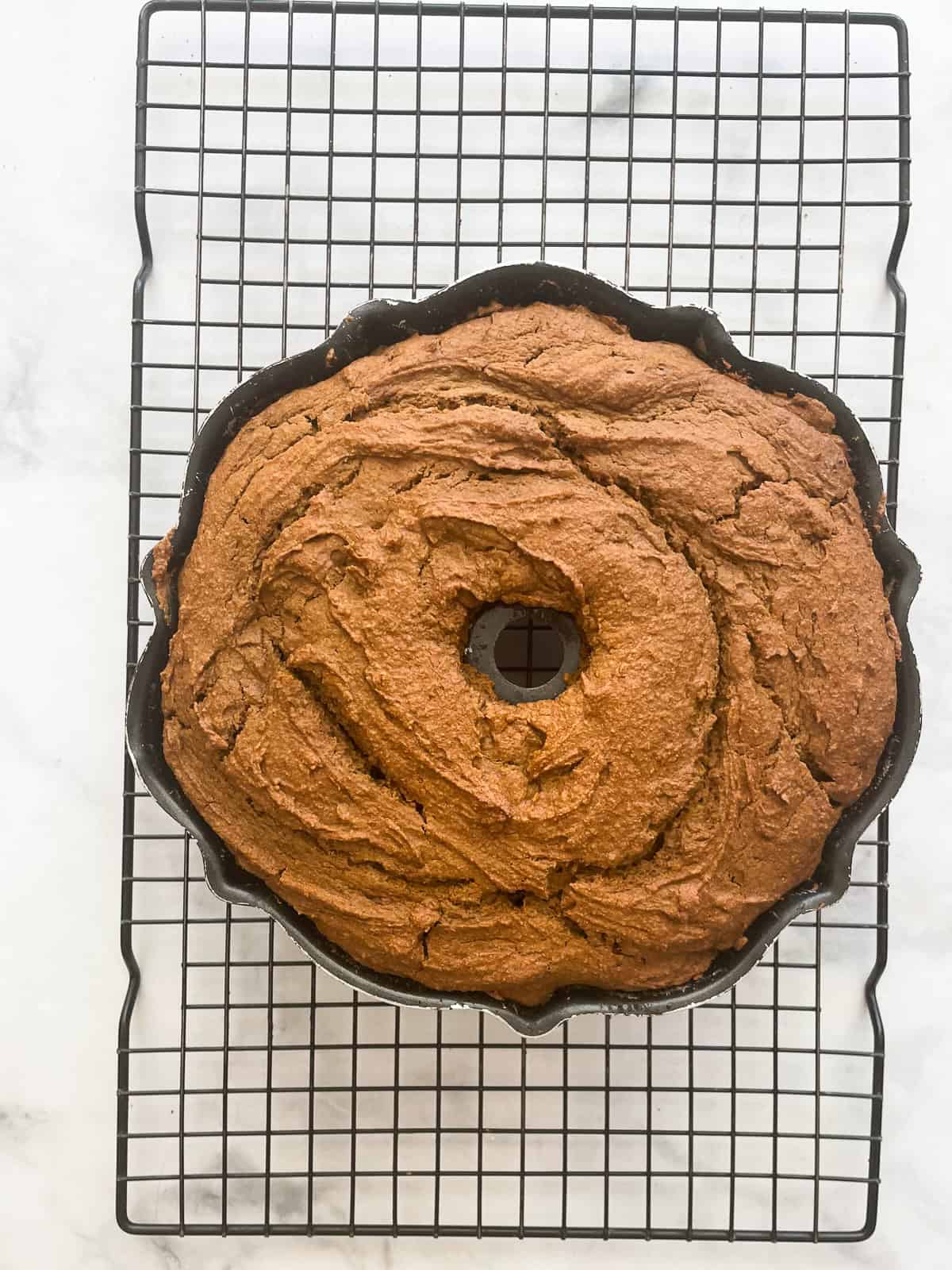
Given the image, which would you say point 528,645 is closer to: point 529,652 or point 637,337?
point 529,652

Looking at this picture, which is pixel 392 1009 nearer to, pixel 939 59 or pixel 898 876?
pixel 898 876

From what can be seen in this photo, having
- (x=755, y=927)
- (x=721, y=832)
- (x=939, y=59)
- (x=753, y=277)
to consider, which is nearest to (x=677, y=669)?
(x=721, y=832)

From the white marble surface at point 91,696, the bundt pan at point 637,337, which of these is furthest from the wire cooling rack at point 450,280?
the bundt pan at point 637,337

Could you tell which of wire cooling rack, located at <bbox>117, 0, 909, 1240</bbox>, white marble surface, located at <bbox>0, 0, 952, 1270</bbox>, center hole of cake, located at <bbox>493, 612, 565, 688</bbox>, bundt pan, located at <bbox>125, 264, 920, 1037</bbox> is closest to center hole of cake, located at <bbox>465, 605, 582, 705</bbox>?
center hole of cake, located at <bbox>493, 612, 565, 688</bbox>

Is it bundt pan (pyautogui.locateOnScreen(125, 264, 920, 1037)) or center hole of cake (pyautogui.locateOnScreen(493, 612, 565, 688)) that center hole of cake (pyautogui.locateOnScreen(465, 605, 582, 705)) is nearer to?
center hole of cake (pyautogui.locateOnScreen(493, 612, 565, 688))

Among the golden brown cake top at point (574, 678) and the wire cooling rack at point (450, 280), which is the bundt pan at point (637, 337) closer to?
the golden brown cake top at point (574, 678)

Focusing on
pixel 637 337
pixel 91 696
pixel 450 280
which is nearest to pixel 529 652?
pixel 637 337
